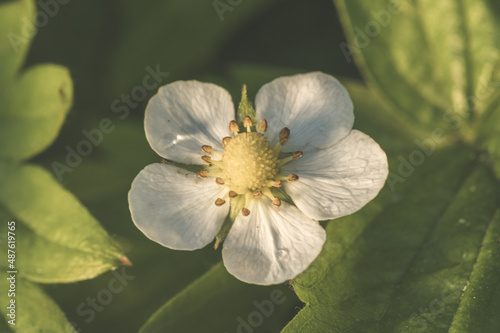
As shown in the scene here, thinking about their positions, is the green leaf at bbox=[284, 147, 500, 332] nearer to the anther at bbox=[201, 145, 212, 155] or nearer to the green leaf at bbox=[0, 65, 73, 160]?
the anther at bbox=[201, 145, 212, 155]

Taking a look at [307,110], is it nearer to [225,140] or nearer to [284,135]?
[284,135]

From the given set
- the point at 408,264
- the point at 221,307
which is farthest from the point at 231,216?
the point at 408,264

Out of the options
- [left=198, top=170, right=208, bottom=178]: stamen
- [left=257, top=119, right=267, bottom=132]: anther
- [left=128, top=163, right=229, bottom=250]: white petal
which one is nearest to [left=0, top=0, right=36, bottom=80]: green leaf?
[left=128, top=163, right=229, bottom=250]: white petal

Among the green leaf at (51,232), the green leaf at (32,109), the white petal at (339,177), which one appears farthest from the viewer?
the green leaf at (32,109)

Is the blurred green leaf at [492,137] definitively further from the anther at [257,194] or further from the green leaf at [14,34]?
the green leaf at [14,34]

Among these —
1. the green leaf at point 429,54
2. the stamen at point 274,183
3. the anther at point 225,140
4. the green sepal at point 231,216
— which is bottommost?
the green leaf at point 429,54

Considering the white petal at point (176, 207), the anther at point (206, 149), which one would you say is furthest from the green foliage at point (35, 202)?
the anther at point (206, 149)

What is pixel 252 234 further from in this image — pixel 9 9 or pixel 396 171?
pixel 9 9
